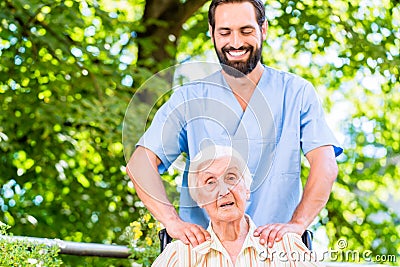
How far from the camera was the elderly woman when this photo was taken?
1.52 metres

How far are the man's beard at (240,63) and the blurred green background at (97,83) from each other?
1.01 m

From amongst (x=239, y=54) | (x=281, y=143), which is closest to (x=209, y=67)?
(x=239, y=54)

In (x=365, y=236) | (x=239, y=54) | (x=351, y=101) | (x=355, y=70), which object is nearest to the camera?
(x=239, y=54)

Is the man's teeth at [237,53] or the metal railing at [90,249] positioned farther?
the metal railing at [90,249]

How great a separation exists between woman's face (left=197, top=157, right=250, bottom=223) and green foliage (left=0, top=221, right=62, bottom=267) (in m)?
0.62

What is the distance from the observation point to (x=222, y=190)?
151 cm

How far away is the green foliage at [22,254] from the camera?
1896 mm

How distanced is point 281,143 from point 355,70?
2.25 metres

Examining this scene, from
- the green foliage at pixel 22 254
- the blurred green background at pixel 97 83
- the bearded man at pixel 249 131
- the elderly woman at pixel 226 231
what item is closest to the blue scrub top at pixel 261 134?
the bearded man at pixel 249 131

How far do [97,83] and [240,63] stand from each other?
1.69 metres

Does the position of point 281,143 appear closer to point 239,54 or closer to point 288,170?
point 288,170

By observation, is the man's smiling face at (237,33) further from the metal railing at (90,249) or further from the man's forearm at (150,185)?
the metal railing at (90,249)

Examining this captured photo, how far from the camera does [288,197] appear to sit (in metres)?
1.73

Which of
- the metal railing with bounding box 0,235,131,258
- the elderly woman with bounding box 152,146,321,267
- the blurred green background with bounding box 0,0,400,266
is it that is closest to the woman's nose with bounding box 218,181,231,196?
the elderly woman with bounding box 152,146,321,267
